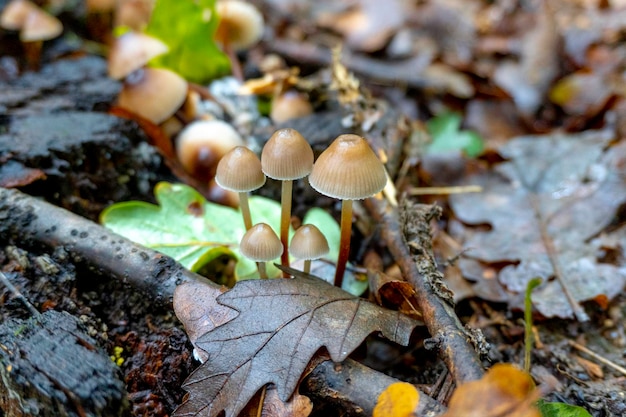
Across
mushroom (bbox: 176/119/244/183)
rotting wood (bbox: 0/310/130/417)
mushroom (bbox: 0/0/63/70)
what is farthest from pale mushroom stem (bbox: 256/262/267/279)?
mushroom (bbox: 0/0/63/70)

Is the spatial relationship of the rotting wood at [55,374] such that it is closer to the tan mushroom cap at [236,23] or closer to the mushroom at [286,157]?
the mushroom at [286,157]

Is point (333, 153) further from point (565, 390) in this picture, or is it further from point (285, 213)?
point (565, 390)

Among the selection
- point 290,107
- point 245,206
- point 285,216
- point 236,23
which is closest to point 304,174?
point 285,216

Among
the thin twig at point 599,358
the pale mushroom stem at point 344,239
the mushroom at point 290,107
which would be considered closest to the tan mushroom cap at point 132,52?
the mushroom at point 290,107

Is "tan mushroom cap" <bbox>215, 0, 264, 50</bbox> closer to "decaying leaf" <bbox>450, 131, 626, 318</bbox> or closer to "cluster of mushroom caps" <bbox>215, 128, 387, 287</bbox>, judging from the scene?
"decaying leaf" <bbox>450, 131, 626, 318</bbox>

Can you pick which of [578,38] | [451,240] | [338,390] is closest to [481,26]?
[578,38]

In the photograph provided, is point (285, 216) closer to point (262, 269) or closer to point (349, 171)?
point (262, 269)

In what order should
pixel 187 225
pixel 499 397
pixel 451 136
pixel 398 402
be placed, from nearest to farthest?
pixel 499 397 < pixel 398 402 < pixel 187 225 < pixel 451 136
